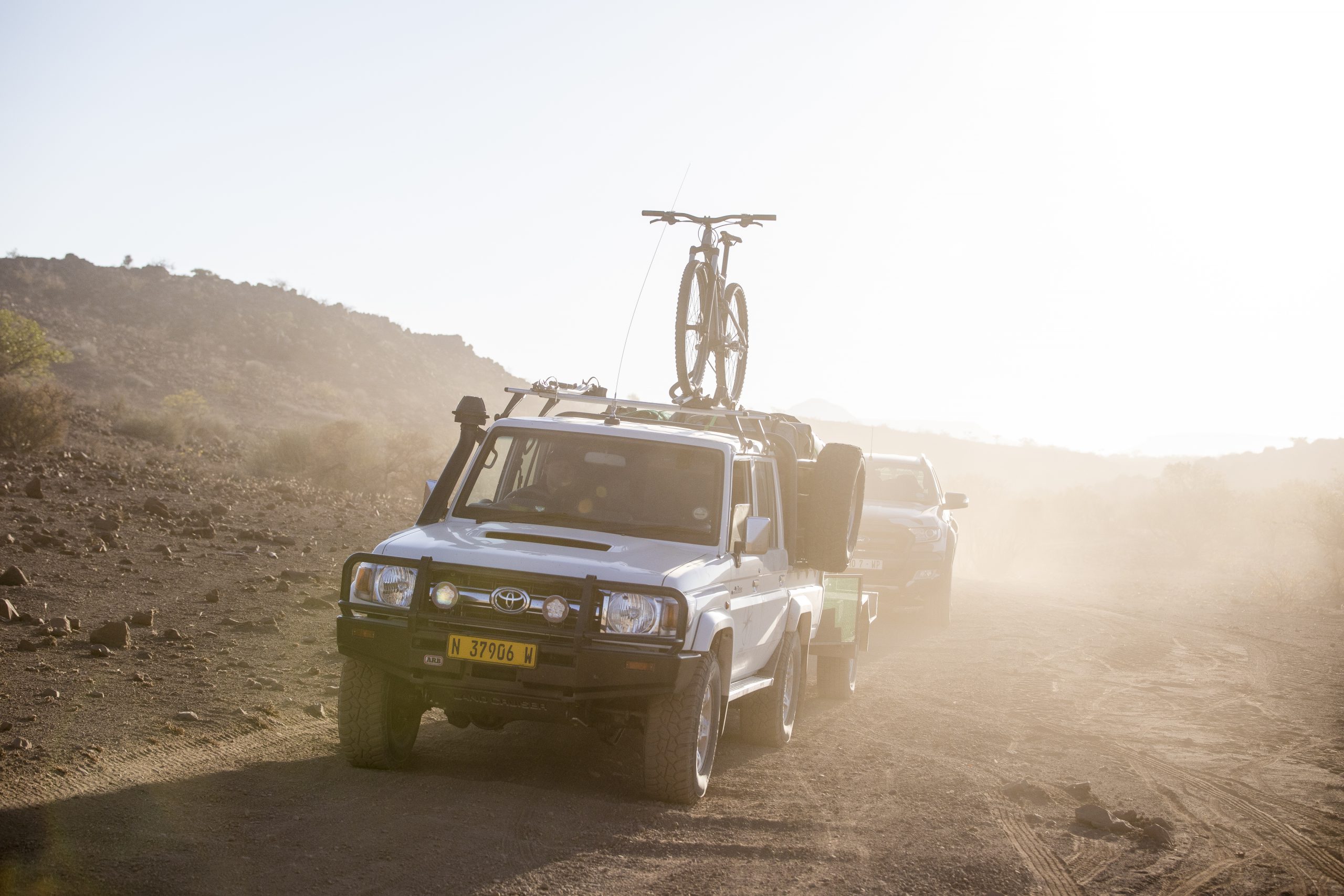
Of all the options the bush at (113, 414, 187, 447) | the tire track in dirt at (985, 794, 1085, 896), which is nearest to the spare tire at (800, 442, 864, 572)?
the tire track in dirt at (985, 794, 1085, 896)

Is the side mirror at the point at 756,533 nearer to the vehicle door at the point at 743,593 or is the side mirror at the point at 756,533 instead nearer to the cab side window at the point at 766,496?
the vehicle door at the point at 743,593

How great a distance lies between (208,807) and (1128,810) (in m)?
4.57

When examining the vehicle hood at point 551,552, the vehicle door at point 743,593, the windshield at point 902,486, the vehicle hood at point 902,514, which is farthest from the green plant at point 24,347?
the vehicle door at point 743,593

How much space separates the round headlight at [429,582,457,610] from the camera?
574 centimetres

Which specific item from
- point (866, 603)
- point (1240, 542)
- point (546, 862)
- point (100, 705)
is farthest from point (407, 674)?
point (1240, 542)

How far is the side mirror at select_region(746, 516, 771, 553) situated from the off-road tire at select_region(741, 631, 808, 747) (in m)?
1.05

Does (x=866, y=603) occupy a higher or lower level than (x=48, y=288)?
lower

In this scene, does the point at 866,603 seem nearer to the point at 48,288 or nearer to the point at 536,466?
the point at 536,466

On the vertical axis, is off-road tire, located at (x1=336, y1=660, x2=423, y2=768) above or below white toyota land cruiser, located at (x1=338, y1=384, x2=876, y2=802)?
below

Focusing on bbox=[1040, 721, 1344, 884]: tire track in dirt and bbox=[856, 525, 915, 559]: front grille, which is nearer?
bbox=[1040, 721, 1344, 884]: tire track in dirt

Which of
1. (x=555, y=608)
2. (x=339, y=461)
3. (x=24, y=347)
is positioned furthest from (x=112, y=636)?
(x=24, y=347)

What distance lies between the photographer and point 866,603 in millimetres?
10594

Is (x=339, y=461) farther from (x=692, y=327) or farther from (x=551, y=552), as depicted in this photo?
(x=551, y=552)

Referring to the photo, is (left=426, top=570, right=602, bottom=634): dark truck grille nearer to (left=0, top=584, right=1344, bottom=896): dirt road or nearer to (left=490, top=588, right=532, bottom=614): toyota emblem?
(left=490, top=588, right=532, bottom=614): toyota emblem
